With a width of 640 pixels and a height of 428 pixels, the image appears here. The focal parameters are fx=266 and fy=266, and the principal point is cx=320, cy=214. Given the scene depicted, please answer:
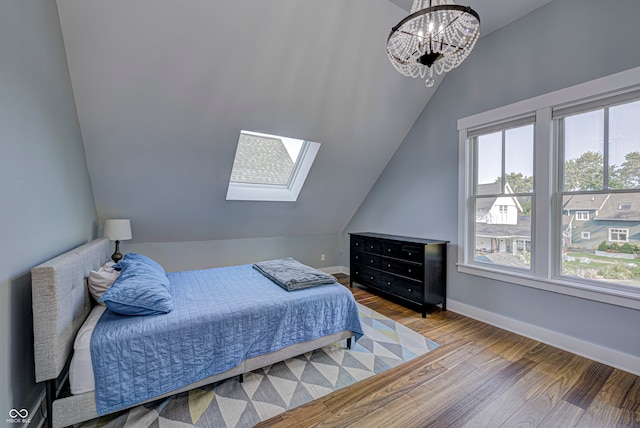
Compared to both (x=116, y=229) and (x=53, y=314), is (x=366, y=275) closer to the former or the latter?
(x=116, y=229)

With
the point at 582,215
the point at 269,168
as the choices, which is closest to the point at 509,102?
the point at 582,215

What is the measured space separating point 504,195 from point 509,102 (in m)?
0.96

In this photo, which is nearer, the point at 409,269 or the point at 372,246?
the point at 409,269

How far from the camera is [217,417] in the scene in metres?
1.62

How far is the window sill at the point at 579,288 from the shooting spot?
2070 millimetres

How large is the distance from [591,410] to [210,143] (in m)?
3.70

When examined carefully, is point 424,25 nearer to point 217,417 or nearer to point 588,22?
point 588,22

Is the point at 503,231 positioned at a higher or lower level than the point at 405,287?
higher

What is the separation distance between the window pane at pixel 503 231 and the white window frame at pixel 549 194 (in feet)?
0.31

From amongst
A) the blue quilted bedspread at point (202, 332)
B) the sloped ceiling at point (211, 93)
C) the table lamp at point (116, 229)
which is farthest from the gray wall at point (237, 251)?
the blue quilted bedspread at point (202, 332)

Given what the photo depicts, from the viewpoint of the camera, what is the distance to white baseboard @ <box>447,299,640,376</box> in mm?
2074

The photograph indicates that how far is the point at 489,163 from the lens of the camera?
3010mm

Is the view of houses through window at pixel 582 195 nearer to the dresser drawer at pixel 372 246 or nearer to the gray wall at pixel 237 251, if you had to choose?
the dresser drawer at pixel 372 246

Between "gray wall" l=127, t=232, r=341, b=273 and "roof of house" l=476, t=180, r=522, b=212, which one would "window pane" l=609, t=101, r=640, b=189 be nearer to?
"roof of house" l=476, t=180, r=522, b=212
